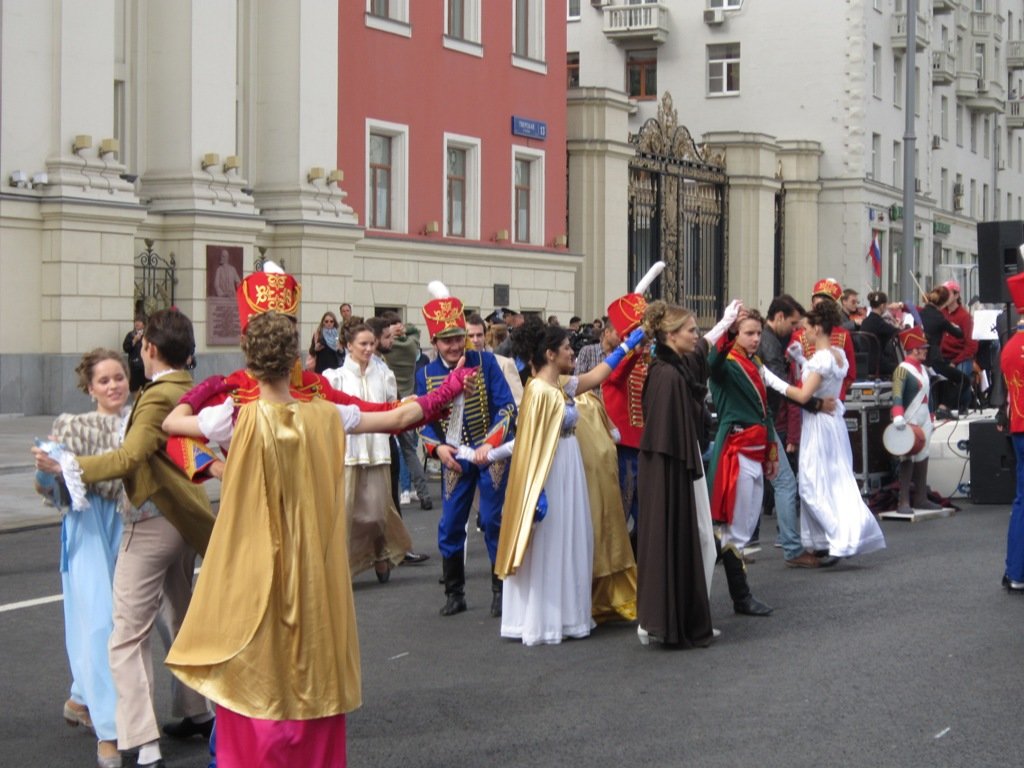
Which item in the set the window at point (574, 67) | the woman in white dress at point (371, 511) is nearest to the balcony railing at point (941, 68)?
the window at point (574, 67)

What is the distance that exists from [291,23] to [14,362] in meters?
8.17

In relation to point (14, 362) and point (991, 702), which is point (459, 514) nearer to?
point (991, 702)

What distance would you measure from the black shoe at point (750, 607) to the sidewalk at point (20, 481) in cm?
679

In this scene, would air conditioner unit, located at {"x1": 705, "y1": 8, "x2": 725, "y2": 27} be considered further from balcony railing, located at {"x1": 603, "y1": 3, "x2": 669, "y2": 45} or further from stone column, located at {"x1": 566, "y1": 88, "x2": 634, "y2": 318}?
stone column, located at {"x1": 566, "y1": 88, "x2": 634, "y2": 318}

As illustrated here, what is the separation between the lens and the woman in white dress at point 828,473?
11.7 meters

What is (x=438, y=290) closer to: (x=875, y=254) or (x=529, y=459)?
(x=529, y=459)

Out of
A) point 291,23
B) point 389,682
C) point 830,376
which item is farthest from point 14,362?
point 389,682

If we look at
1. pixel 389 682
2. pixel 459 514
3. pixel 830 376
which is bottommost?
pixel 389 682

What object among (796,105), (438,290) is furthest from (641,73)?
(438,290)

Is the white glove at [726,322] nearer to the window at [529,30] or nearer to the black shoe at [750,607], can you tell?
the black shoe at [750,607]

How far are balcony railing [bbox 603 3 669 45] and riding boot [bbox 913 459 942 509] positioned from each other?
119 ft

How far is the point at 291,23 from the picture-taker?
28000 millimetres

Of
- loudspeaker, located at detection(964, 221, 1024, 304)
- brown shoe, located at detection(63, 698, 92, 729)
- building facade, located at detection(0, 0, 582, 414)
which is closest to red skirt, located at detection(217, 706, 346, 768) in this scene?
brown shoe, located at detection(63, 698, 92, 729)

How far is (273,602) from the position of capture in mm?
5656
